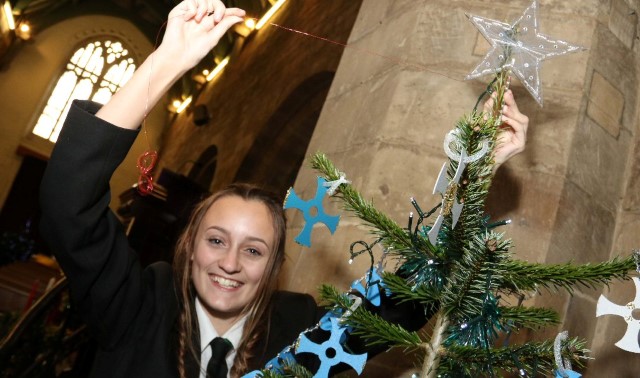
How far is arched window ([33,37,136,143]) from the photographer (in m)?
15.0

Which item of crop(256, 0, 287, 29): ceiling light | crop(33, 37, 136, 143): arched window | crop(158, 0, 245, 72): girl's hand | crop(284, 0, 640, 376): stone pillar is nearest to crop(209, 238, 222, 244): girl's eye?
crop(284, 0, 640, 376): stone pillar

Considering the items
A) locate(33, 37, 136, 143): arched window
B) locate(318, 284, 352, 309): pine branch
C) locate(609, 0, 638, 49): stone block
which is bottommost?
locate(318, 284, 352, 309): pine branch

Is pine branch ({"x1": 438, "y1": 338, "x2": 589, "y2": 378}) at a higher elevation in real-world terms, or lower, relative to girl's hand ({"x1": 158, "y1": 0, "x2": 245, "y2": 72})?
lower

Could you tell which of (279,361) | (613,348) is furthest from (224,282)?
(613,348)

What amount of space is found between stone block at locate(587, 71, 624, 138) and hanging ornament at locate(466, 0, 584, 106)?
0.84m

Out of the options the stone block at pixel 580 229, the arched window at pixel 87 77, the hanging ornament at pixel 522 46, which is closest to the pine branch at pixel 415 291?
the hanging ornament at pixel 522 46

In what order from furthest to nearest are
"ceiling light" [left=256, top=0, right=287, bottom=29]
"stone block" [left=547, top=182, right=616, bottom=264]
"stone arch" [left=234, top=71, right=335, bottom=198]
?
"ceiling light" [left=256, top=0, right=287, bottom=29], "stone arch" [left=234, top=71, right=335, bottom=198], "stone block" [left=547, top=182, right=616, bottom=264]

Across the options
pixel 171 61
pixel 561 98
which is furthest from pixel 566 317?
pixel 171 61

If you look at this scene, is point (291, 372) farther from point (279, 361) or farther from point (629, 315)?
point (629, 315)

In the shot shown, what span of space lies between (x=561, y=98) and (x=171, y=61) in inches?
48.6

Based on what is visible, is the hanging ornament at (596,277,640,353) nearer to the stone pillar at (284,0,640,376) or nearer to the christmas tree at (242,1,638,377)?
the christmas tree at (242,1,638,377)

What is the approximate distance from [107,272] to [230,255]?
0.30 m

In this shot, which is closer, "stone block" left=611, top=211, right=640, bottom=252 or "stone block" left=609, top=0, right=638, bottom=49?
"stone block" left=611, top=211, right=640, bottom=252

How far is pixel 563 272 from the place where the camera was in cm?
73
